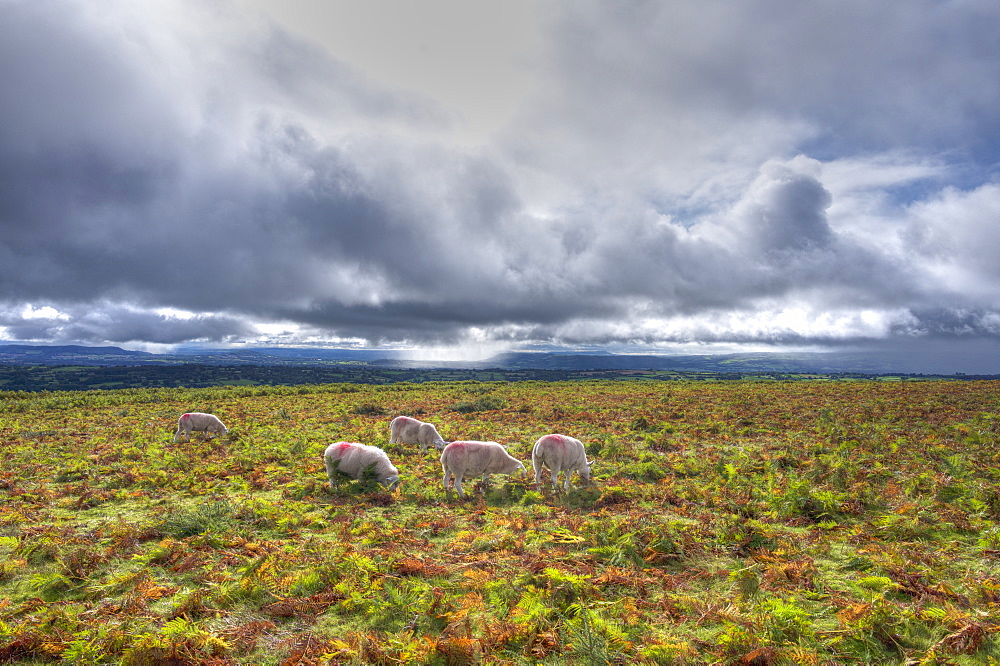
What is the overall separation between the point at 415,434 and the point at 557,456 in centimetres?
1032

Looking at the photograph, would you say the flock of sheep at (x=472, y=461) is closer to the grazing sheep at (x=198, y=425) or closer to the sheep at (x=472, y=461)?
the sheep at (x=472, y=461)

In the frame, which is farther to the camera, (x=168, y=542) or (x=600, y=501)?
(x=600, y=501)

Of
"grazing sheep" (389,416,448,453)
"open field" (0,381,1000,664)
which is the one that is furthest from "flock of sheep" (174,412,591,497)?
"grazing sheep" (389,416,448,453)

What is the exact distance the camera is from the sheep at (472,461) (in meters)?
14.3

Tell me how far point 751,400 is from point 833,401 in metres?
5.84

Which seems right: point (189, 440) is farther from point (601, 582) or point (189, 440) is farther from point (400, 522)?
point (601, 582)

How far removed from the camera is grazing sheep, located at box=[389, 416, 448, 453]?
21.6 metres

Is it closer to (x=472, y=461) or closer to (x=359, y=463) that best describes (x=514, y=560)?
(x=472, y=461)

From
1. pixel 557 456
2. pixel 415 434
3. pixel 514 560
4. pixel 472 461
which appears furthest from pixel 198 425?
pixel 514 560

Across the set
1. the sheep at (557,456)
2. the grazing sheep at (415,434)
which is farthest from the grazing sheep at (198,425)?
the sheep at (557,456)

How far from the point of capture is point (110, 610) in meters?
6.65

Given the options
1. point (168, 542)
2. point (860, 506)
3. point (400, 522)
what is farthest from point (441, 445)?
point (860, 506)

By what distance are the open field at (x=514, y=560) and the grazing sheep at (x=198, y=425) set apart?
4.71 metres

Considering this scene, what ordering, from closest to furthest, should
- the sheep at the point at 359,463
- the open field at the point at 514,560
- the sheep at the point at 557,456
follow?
1. the open field at the point at 514,560
2. the sheep at the point at 557,456
3. the sheep at the point at 359,463
